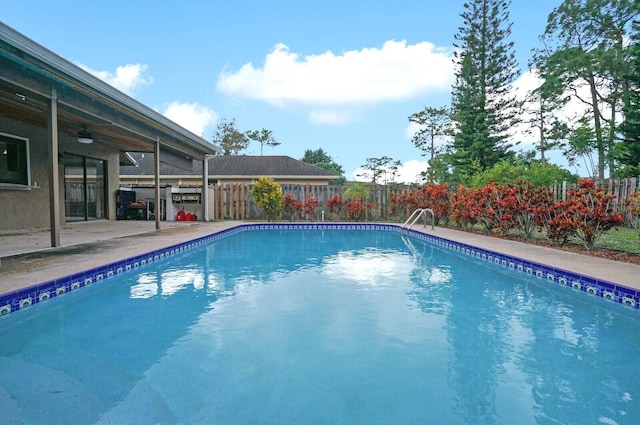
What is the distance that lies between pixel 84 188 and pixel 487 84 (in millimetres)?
21824

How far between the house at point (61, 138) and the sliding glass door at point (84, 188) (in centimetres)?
3

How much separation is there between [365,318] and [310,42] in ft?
49.5

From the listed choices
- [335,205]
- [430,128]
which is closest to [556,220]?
[335,205]

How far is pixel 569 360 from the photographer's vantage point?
9.46ft

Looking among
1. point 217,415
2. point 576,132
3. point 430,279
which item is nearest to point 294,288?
point 430,279

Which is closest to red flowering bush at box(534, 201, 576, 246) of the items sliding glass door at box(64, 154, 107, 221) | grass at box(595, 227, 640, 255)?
grass at box(595, 227, 640, 255)

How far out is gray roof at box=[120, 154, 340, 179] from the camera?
844 inches

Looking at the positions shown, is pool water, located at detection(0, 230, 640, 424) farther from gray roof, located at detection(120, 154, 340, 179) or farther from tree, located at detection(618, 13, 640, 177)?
gray roof, located at detection(120, 154, 340, 179)

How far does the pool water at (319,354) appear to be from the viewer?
216cm

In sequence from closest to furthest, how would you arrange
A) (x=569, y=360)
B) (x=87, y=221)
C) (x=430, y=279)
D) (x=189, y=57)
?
1. (x=569, y=360)
2. (x=430, y=279)
3. (x=87, y=221)
4. (x=189, y=57)

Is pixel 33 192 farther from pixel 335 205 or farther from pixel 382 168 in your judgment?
pixel 382 168

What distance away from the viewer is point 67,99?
6203 millimetres

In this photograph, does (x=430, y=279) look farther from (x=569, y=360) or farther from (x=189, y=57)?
(x=189, y=57)

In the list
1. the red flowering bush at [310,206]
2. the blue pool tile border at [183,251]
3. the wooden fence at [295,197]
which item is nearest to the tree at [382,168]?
the wooden fence at [295,197]
